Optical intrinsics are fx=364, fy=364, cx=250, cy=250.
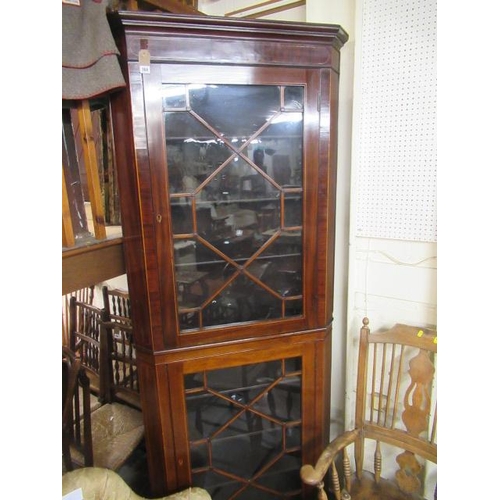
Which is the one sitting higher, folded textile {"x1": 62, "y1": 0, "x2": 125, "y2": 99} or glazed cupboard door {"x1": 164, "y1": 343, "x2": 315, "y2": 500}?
folded textile {"x1": 62, "y1": 0, "x2": 125, "y2": 99}

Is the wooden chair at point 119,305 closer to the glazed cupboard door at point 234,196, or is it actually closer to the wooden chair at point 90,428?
the wooden chair at point 90,428

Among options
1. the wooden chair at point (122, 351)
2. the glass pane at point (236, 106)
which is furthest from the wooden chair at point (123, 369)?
the glass pane at point (236, 106)

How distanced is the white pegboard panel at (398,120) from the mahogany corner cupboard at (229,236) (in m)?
0.22

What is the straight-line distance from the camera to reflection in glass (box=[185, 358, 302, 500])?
4.32 feet

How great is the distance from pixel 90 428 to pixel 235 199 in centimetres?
111

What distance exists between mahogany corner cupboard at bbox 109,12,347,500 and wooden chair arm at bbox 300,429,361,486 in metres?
0.14

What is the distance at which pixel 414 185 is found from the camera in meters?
1.34

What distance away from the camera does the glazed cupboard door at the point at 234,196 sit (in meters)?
1.11

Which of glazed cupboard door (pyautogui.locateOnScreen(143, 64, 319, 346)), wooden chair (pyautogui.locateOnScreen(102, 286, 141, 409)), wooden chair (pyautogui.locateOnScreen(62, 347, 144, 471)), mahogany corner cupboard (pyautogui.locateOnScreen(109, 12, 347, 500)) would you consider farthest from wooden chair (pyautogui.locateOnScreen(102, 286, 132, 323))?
glazed cupboard door (pyautogui.locateOnScreen(143, 64, 319, 346))

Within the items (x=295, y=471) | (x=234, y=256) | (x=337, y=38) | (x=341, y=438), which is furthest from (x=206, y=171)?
(x=295, y=471)

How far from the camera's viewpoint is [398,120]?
1.33 metres

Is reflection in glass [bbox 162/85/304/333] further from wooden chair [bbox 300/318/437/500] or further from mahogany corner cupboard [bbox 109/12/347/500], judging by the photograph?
wooden chair [bbox 300/318/437/500]

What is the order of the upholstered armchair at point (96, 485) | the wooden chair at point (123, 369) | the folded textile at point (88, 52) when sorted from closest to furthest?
the folded textile at point (88, 52), the upholstered armchair at point (96, 485), the wooden chair at point (123, 369)
